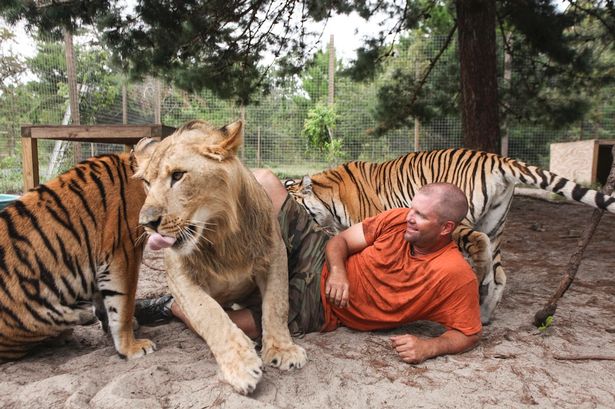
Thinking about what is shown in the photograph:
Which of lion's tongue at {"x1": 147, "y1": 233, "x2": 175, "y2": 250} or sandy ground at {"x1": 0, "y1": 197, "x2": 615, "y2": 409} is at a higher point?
lion's tongue at {"x1": 147, "y1": 233, "x2": 175, "y2": 250}

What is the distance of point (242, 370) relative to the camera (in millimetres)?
1794

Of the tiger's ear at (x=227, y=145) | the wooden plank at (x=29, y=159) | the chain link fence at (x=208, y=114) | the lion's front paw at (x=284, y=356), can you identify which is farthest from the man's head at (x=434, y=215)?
the chain link fence at (x=208, y=114)

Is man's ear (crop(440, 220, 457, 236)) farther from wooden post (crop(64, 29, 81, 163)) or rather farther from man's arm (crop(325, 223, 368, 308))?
wooden post (crop(64, 29, 81, 163))

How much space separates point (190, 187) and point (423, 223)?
1147mm

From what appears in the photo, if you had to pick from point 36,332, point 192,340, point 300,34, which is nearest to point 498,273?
point 192,340

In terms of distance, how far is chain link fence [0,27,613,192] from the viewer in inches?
335

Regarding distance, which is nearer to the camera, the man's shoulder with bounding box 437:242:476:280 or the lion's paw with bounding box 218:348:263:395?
the lion's paw with bounding box 218:348:263:395

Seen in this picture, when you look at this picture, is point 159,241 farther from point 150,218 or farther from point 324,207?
point 324,207

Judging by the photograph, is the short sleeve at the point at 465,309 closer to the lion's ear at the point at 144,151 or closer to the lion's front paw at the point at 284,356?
the lion's front paw at the point at 284,356

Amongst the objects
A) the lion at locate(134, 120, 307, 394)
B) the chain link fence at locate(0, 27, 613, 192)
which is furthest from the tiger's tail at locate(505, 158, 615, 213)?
the chain link fence at locate(0, 27, 613, 192)

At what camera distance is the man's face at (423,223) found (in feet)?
7.62

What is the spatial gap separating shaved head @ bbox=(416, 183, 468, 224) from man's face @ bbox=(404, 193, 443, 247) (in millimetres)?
25

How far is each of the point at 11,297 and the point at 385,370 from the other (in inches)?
66.9

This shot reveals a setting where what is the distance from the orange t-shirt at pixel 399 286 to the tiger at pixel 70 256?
3.44 ft
